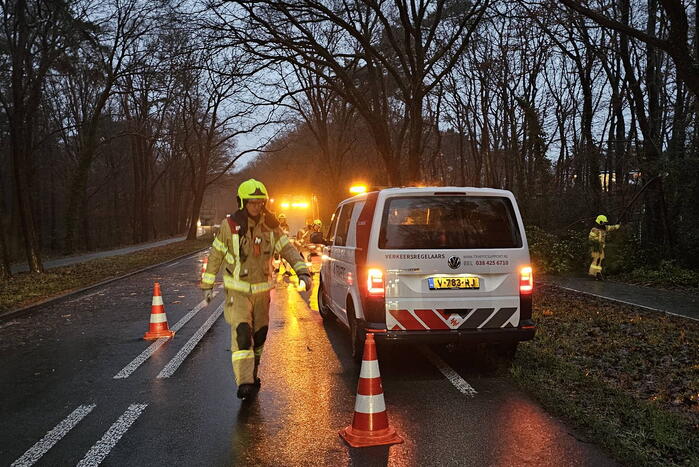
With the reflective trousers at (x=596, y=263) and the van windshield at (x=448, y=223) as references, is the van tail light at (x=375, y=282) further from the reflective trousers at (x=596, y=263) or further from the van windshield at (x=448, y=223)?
the reflective trousers at (x=596, y=263)

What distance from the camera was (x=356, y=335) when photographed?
6352 mm

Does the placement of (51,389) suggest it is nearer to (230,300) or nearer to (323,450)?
(230,300)

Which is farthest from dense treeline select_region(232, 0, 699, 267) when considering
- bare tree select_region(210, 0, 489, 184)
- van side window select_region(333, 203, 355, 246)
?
van side window select_region(333, 203, 355, 246)

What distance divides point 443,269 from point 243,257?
2.02 meters

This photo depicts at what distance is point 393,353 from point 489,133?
31118 mm

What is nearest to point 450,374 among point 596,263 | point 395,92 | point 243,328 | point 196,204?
point 243,328

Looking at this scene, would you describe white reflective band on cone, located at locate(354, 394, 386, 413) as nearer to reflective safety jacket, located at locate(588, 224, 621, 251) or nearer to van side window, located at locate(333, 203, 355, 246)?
van side window, located at locate(333, 203, 355, 246)

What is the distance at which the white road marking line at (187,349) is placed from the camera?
21.3ft

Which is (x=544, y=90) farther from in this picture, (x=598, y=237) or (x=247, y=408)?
(x=247, y=408)

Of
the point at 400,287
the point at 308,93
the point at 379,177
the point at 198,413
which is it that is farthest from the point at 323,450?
the point at 379,177

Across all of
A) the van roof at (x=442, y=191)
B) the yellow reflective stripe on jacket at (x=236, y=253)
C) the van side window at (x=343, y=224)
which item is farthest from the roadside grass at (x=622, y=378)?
the yellow reflective stripe on jacket at (x=236, y=253)

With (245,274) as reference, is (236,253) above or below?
above

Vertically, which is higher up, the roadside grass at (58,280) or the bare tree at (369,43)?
the bare tree at (369,43)

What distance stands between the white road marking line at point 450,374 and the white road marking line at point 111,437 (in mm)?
2983
